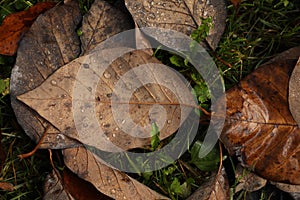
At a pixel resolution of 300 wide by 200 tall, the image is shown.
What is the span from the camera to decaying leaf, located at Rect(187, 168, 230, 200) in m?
2.45

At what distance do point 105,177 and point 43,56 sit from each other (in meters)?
0.60

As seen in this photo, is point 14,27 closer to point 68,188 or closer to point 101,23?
point 101,23

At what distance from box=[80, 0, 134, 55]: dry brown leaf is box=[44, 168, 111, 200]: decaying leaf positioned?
569 mm

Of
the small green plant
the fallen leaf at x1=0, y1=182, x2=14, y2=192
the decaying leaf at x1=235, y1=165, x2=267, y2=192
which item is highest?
the fallen leaf at x1=0, y1=182, x2=14, y2=192

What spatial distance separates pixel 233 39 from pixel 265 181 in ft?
2.23

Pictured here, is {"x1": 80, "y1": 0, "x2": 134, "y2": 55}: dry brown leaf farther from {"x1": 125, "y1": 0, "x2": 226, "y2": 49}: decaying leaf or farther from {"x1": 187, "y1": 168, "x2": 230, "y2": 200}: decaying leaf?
{"x1": 187, "y1": 168, "x2": 230, "y2": 200}: decaying leaf

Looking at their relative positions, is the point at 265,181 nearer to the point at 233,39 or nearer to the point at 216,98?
the point at 216,98

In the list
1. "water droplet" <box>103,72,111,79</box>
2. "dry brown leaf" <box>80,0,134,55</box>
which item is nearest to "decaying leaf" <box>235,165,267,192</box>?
"water droplet" <box>103,72,111,79</box>

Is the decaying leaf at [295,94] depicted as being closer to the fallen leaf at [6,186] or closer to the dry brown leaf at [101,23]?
the dry brown leaf at [101,23]

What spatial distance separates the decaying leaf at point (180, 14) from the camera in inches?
98.2

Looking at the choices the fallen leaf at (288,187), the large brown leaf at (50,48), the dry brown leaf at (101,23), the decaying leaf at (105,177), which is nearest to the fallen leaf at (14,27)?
the large brown leaf at (50,48)

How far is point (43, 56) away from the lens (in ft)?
8.17

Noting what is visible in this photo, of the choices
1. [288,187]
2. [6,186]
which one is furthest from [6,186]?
[288,187]

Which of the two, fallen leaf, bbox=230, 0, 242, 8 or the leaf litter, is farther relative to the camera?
fallen leaf, bbox=230, 0, 242, 8
